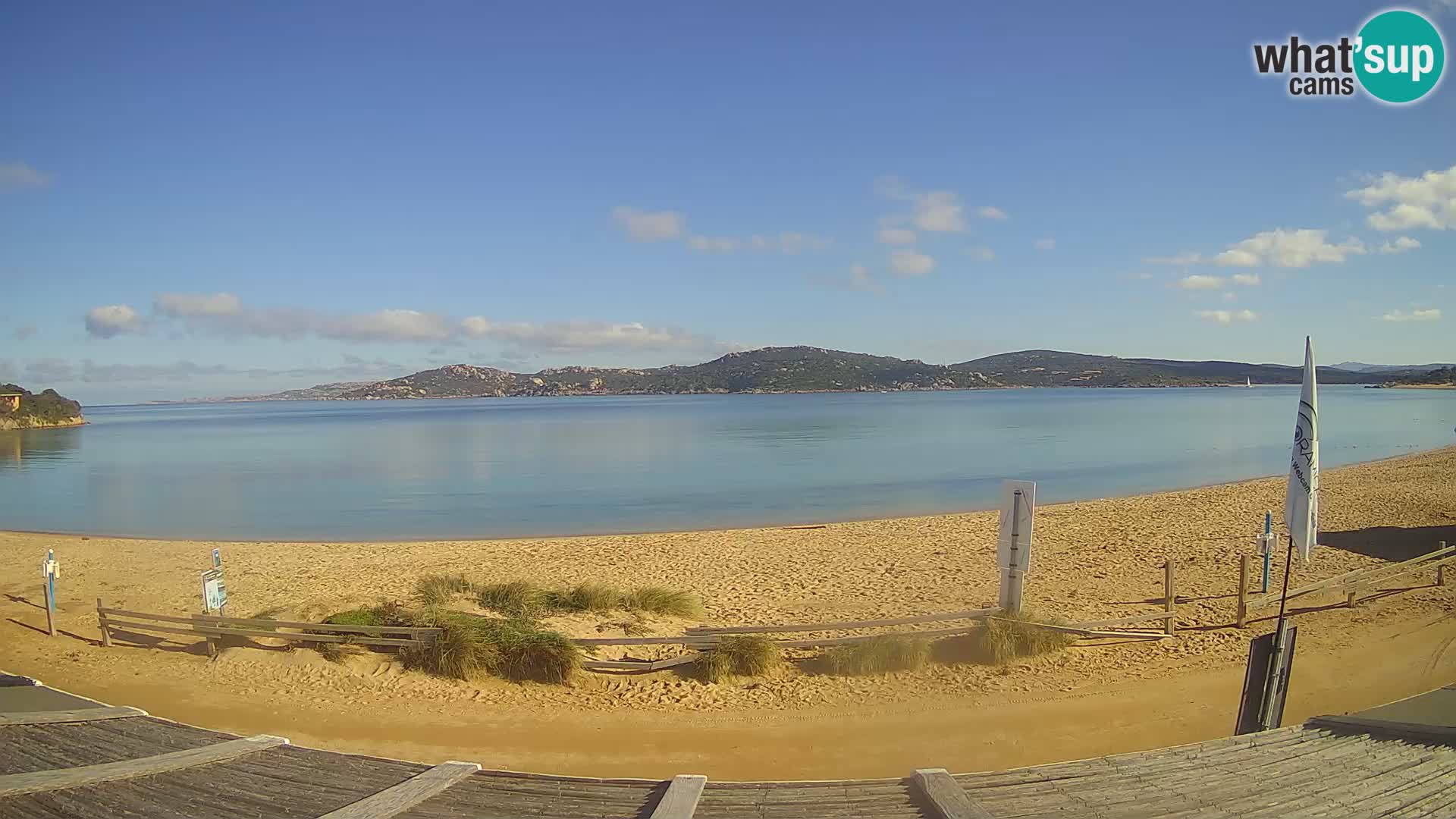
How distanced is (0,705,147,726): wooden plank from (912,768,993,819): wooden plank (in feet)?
15.7

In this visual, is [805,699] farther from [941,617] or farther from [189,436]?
[189,436]

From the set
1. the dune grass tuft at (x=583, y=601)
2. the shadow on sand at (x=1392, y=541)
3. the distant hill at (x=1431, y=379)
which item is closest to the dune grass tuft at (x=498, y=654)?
the dune grass tuft at (x=583, y=601)

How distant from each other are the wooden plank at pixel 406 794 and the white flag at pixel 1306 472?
5647 mm

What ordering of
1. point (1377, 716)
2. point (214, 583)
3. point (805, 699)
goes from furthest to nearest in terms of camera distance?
point (214, 583), point (805, 699), point (1377, 716)

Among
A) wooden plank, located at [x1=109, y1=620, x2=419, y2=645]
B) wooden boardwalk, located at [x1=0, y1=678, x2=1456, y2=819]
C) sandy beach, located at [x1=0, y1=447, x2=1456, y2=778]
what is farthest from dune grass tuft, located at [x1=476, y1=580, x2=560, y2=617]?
wooden boardwalk, located at [x1=0, y1=678, x2=1456, y2=819]

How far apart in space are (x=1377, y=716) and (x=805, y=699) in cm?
475

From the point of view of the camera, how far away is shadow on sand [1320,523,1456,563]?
13.9 meters

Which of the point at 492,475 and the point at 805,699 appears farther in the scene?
the point at 492,475

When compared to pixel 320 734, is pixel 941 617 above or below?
above

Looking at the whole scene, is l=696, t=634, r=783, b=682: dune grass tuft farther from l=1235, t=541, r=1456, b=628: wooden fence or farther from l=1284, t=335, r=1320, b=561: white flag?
l=1235, t=541, r=1456, b=628: wooden fence

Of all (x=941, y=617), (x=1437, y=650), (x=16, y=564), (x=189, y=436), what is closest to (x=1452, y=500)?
(x=1437, y=650)

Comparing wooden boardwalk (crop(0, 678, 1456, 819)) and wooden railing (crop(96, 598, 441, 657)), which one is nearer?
wooden boardwalk (crop(0, 678, 1456, 819))

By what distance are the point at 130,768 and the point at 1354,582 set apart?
12644 millimetres

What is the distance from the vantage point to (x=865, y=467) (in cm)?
3938
